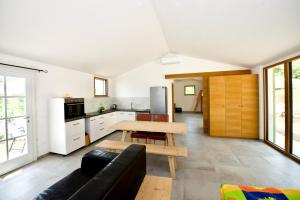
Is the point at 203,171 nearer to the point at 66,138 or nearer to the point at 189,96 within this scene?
the point at 66,138

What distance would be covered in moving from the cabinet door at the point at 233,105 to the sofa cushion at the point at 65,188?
421 cm

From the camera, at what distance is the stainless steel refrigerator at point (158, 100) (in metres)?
4.97

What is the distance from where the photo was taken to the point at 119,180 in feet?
2.84

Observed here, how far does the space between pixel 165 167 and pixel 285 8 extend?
9.52 ft

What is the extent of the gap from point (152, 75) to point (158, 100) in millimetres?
1076

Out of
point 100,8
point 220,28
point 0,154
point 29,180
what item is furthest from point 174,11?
point 0,154

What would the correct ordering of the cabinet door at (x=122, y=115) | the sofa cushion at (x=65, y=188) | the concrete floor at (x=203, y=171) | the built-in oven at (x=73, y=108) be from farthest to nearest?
1. the cabinet door at (x=122, y=115)
2. the built-in oven at (x=73, y=108)
3. the concrete floor at (x=203, y=171)
4. the sofa cushion at (x=65, y=188)

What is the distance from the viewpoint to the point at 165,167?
102 inches

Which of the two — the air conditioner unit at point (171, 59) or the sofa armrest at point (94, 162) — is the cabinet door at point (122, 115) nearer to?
the air conditioner unit at point (171, 59)

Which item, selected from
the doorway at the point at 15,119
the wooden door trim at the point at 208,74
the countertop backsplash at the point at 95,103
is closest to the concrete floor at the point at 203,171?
the doorway at the point at 15,119

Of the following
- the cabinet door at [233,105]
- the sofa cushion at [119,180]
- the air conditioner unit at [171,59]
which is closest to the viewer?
the sofa cushion at [119,180]

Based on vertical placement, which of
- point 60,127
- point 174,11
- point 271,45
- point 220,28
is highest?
point 174,11

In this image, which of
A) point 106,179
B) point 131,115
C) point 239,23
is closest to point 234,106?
point 239,23

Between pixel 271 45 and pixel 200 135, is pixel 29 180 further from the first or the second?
pixel 271 45
